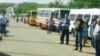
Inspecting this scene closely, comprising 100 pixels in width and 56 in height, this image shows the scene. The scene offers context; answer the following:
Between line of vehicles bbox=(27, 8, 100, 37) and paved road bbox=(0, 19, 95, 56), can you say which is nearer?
paved road bbox=(0, 19, 95, 56)

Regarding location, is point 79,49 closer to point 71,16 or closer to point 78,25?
point 78,25

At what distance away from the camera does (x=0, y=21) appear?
105 ft

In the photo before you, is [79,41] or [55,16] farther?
[55,16]

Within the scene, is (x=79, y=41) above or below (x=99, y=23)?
below

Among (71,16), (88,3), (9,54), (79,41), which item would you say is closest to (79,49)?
(79,41)

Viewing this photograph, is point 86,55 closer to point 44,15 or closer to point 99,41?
point 99,41

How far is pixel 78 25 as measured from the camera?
65.7 ft

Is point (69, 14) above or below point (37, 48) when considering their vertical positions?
above

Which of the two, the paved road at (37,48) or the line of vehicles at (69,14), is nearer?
the paved road at (37,48)

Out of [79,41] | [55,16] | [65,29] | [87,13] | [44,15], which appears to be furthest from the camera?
[44,15]

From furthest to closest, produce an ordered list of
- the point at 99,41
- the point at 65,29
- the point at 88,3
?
the point at 88,3 < the point at 65,29 < the point at 99,41

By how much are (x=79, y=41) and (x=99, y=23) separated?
15.2 feet

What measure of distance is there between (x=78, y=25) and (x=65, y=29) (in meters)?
4.14

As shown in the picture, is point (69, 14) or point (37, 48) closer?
point (37, 48)
